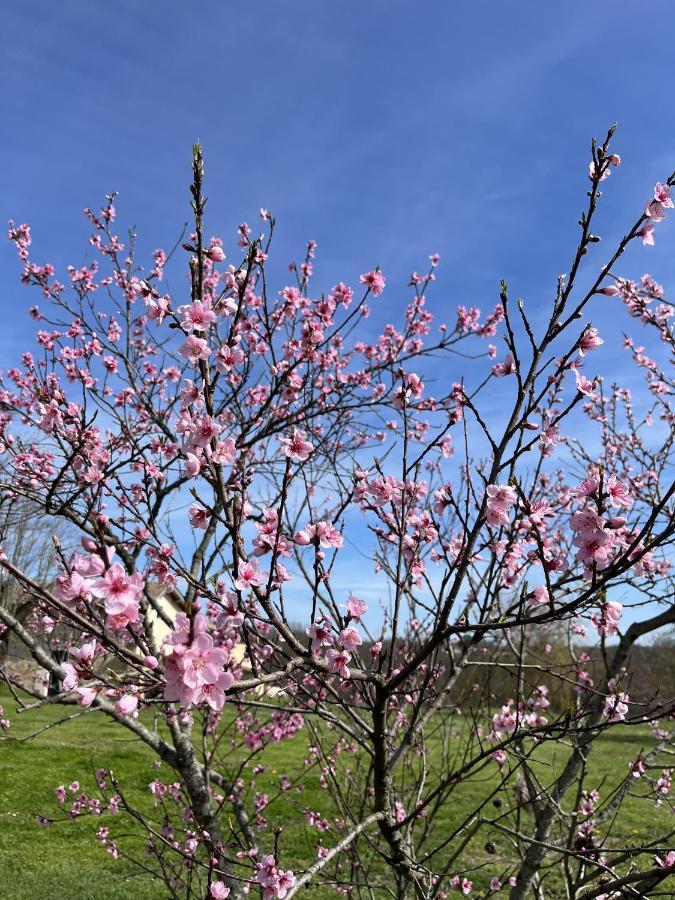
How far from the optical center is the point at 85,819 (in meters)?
9.04

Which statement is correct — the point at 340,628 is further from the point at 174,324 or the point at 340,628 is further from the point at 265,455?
the point at 265,455

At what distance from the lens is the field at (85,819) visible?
6.76 m

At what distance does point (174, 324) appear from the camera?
2.07 metres

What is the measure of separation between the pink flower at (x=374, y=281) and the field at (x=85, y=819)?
3.51m

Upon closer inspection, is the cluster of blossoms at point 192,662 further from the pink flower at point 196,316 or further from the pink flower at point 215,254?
the pink flower at point 215,254

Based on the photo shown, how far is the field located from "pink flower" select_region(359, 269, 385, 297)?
138 inches

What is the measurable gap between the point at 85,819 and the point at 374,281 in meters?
9.15

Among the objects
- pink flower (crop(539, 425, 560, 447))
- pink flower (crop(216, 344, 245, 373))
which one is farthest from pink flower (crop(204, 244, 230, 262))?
pink flower (crop(539, 425, 560, 447))

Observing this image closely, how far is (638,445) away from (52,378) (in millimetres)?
6983

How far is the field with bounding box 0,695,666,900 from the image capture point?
6.76 metres

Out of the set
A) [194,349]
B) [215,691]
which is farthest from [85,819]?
[194,349]

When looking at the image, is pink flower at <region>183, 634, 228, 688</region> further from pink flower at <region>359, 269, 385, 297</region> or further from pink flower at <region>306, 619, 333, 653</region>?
pink flower at <region>359, 269, 385, 297</region>

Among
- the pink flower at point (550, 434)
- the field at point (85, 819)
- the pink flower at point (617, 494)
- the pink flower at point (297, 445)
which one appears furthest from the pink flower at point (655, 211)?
the field at point (85, 819)

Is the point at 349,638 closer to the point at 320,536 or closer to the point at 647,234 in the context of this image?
the point at 320,536
